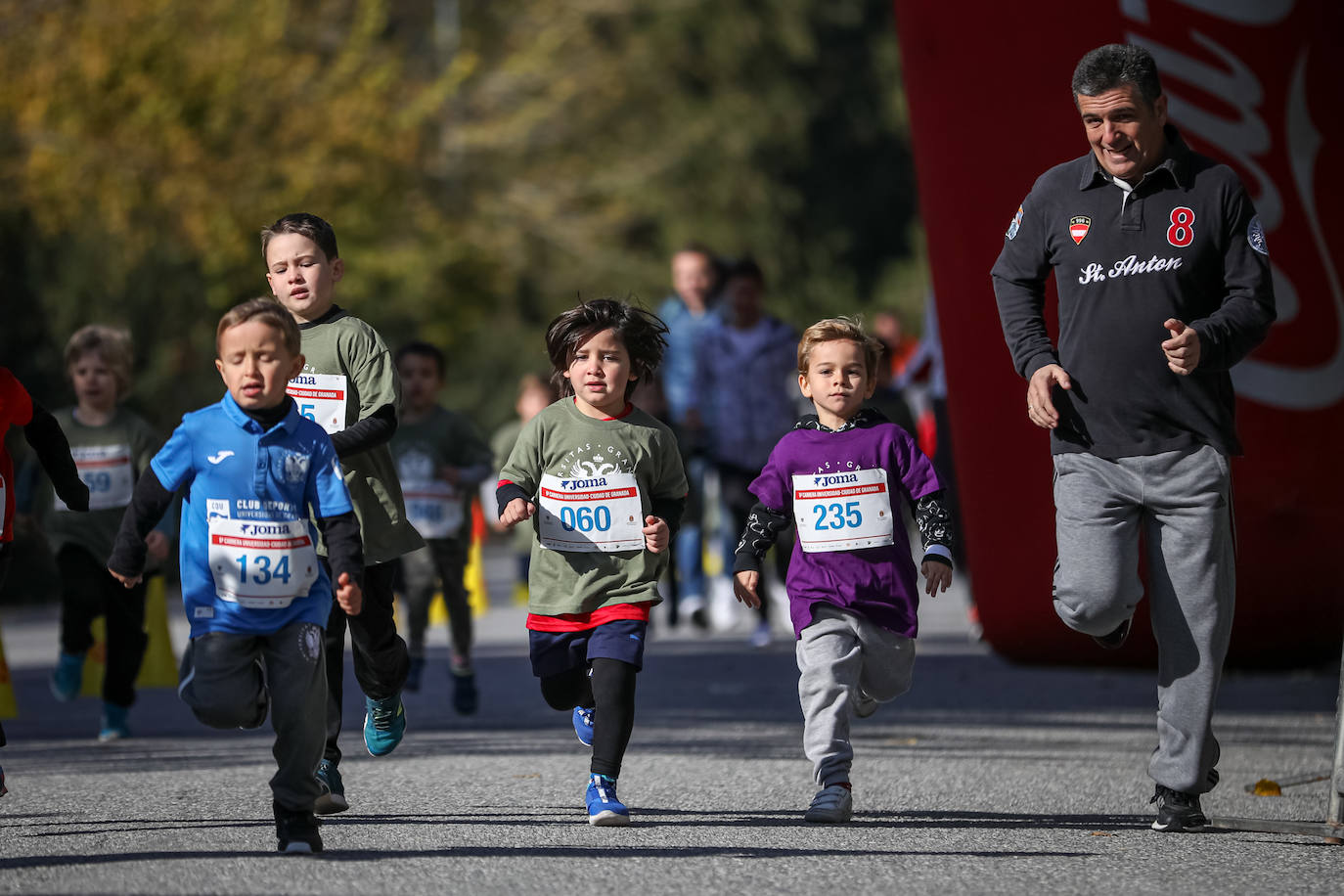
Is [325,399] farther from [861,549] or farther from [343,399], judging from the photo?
[861,549]

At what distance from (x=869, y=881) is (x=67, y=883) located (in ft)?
6.31

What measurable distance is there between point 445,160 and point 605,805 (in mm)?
29169

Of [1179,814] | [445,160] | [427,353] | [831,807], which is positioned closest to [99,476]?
[427,353]

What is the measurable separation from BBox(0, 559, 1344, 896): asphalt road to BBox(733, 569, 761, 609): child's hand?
2.11 ft

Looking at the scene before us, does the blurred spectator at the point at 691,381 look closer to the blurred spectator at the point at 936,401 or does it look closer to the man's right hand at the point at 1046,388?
the blurred spectator at the point at 936,401

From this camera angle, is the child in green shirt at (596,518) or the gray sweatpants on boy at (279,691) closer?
the gray sweatpants on boy at (279,691)

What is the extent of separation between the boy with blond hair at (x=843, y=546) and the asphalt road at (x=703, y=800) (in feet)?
1.25

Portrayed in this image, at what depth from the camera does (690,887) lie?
512 centimetres

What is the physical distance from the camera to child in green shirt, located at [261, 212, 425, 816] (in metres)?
6.34

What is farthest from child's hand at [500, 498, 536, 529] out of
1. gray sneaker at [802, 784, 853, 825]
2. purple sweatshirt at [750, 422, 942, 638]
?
gray sneaker at [802, 784, 853, 825]

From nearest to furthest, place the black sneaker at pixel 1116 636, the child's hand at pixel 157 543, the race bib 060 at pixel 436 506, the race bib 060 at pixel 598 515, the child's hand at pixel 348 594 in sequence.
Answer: the child's hand at pixel 348 594 → the black sneaker at pixel 1116 636 → the race bib 060 at pixel 598 515 → the child's hand at pixel 157 543 → the race bib 060 at pixel 436 506

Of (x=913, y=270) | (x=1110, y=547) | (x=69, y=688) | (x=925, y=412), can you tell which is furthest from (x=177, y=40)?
(x=913, y=270)

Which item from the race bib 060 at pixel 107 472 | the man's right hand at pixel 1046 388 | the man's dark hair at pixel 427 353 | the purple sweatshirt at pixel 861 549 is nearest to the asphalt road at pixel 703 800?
the purple sweatshirt at pixel 861 549

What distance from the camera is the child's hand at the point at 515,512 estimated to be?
241 inches
